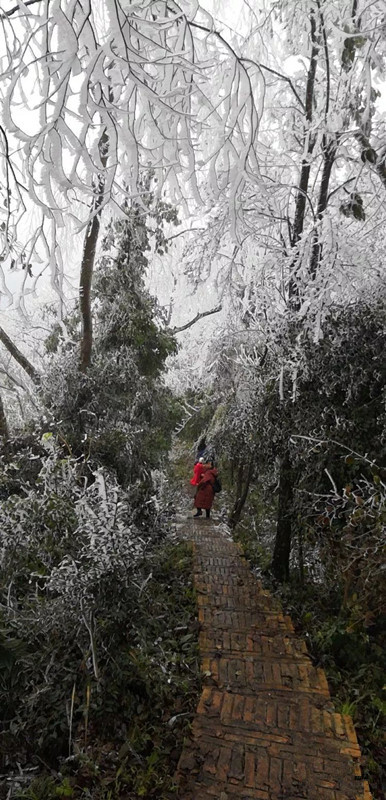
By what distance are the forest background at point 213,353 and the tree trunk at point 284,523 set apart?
27mm

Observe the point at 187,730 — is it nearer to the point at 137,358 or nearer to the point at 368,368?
the point at 368,368

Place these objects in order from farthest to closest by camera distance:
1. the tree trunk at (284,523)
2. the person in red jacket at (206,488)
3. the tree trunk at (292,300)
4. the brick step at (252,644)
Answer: the person in red jacket at (206,488) < the tree trunk at (284,523) < the tree trunk at (292,300) < the brick step at (252,644)

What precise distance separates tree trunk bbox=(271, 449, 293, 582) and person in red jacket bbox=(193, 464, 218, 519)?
→ 3148 mm

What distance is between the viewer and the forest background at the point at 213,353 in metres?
1.29

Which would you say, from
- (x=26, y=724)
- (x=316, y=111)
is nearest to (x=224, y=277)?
(x=316, y=111)

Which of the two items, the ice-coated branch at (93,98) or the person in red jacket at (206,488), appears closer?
the ice-coated branch at (93,98)

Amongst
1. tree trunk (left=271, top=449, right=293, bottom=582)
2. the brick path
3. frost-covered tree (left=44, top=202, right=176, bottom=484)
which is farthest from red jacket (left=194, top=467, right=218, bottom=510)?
the brick path

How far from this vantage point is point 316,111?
4.44m

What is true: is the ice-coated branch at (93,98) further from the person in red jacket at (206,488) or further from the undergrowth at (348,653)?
the person in red jacket at (206,488)

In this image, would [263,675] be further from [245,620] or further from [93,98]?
[93,98]

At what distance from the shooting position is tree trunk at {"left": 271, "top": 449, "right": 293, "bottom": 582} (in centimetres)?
477

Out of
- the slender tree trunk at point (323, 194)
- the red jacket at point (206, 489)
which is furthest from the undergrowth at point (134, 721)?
the red jacket at point (206, 489)

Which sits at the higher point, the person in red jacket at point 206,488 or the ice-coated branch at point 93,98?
the ice-coated branch at point 93,98

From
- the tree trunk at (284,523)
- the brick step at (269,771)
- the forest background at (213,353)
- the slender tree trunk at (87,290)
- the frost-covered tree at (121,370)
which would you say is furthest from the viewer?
the frost-covered tree at (121,370)
